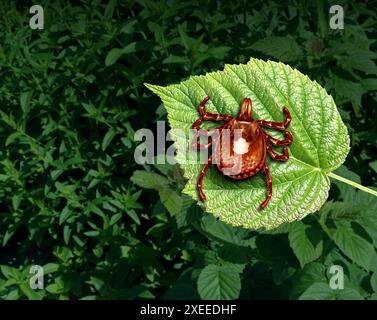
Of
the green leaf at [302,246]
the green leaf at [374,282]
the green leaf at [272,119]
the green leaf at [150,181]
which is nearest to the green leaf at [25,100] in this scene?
the green leaf at [150,181]

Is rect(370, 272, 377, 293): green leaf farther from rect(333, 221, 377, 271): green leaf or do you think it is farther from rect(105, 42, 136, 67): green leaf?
rect(105, 42, 136, 67): green leaf

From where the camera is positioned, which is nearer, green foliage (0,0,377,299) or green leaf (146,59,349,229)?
green leaf (146,59,349,229)

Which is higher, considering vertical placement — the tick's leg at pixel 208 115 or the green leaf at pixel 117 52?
the green leaf at pixel 117 52

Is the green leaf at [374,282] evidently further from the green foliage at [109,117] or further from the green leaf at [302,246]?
the green foliage at [109,117]

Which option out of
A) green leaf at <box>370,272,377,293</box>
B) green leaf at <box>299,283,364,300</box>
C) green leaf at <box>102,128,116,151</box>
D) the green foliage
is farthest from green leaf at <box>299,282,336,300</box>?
green leaf at <box>102,128,116,151</box>

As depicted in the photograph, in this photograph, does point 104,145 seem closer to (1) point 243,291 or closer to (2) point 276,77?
(1) point 243,291

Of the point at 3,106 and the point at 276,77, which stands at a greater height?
the point at 3,106

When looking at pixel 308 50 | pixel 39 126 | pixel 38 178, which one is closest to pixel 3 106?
pixel 39 126
